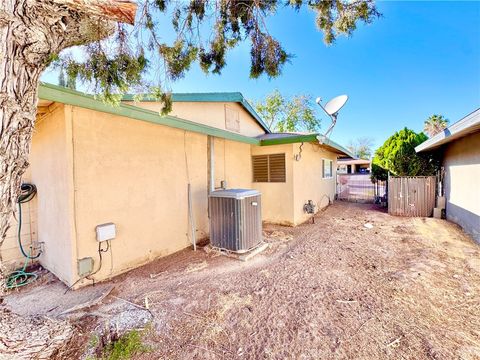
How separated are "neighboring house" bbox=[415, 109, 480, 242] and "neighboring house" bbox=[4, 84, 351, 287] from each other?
3.17m

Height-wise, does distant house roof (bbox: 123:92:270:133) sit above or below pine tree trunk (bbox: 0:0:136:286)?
above

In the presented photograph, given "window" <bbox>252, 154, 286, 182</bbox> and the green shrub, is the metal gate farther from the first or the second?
"window" <bbox>252, 154, 286, 182</bbox>

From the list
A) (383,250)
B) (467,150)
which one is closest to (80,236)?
(383,250)

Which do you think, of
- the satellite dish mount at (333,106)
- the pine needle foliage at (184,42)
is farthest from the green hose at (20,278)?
the satellite dish mount at (333,106)

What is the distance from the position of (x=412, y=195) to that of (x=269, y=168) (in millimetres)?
5398

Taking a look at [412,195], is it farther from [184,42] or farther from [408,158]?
[184,42]

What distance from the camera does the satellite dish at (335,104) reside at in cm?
536

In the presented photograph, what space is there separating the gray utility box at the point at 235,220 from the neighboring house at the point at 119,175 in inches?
31.3

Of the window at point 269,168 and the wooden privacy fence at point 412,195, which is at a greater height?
the window at point 269,168

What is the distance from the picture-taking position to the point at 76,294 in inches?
123

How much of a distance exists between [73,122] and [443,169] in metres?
10.9

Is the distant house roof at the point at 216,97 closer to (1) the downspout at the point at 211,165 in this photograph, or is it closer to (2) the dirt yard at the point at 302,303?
(1) the downspout at the point at 211,165

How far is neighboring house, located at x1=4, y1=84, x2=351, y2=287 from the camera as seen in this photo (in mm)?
3236

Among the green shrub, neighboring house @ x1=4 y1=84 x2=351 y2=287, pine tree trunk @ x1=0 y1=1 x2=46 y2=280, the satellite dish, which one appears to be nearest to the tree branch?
pine tree trunk @ x1=0 y1=1 x2=46 y2=280
